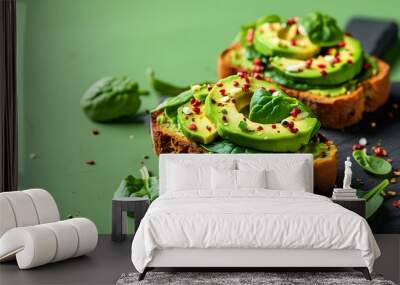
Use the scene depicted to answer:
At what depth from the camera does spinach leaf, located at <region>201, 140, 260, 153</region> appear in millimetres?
6603

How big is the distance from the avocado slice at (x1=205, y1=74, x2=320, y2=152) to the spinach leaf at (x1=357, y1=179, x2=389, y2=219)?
78 centimetres

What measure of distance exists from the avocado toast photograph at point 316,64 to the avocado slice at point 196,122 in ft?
1.73

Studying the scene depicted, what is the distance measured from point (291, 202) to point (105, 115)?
243 centimetres

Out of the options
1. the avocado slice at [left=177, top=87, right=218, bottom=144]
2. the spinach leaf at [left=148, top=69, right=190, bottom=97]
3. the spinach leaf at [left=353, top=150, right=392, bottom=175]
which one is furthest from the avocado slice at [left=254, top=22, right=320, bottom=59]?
the spinach leaf at [left=353, top=150, right=392, bottom=175]

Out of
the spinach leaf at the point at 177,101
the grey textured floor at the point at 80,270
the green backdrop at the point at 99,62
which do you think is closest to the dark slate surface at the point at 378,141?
the green backdrop at the point at 99,62

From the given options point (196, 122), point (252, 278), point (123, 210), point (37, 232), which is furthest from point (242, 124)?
point (37, 232)

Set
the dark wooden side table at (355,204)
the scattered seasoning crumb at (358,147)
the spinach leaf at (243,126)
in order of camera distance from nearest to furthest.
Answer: the dark wooden side table at (355,204)
the spinach leaf at (243,126)
the scattered seasoning crumb at (358,147)

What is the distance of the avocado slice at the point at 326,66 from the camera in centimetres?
666

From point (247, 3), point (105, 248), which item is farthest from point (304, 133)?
point (105, 248)

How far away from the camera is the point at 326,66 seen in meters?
6.70

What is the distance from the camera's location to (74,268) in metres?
5.44

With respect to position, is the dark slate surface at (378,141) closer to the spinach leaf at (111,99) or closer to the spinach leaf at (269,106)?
the spinach leaf at (269,106)

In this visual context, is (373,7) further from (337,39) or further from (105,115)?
(105,115)

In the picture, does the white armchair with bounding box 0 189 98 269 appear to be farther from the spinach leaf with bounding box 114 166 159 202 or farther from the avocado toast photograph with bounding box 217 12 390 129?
the avocado toast photograph with bounding box 217 12 390 129
